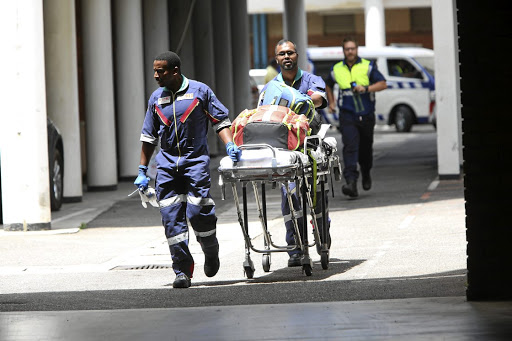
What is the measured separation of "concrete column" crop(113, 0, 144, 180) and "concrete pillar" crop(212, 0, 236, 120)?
791 cm

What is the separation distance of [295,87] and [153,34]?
12.4m

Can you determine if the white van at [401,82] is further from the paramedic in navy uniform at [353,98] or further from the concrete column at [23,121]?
the concrete column at [23,121]

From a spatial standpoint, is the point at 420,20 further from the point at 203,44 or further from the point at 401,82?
the point at 203,44

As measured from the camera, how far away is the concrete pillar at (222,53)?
2977 centimetres

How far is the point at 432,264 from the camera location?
35.8 feet

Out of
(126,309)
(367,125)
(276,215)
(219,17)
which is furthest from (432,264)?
(219,17)

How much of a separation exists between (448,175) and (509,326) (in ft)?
41.7

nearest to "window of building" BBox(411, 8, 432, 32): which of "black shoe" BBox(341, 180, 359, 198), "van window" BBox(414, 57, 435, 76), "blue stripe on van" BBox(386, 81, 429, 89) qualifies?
"van window" BBox(414, 57, 435, 76)

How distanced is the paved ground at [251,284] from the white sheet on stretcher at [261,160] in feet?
3.18

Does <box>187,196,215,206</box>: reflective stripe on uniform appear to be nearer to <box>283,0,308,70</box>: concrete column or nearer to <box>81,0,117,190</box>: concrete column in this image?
<box>81,0,117,190</box>: concrete column

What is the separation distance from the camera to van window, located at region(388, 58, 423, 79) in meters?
36.3

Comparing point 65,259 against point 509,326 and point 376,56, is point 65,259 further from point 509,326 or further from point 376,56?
point 376,56

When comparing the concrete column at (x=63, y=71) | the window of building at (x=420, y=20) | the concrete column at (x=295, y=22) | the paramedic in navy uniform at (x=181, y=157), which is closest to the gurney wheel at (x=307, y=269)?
the paramedic in navy uniform at (x=181, y=157)

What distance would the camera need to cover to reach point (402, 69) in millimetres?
36531
